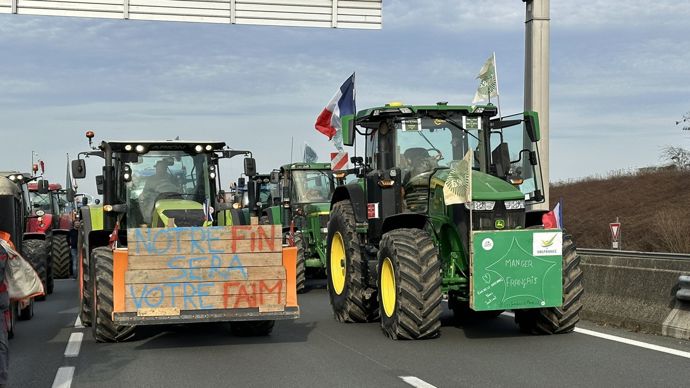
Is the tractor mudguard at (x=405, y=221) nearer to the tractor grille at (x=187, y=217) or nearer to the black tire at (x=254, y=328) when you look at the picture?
the black tire at (x=254, y=328)

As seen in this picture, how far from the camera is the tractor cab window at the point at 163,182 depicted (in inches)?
507

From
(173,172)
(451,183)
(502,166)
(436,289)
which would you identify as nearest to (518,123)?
(502,166)

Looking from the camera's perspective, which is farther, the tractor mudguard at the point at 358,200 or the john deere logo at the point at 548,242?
the tractor mudguard at the point at 358,200

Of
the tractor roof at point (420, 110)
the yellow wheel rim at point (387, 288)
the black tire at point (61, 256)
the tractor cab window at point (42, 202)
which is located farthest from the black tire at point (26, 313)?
the tractor cab window at point (42, 202)

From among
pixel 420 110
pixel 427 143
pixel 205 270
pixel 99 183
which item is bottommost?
pixel 205 270

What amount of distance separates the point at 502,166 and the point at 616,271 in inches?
78.0

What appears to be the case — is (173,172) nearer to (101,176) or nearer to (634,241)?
(101,176)

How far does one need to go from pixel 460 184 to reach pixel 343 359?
2417 millimetres

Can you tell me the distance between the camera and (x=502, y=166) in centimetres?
1191

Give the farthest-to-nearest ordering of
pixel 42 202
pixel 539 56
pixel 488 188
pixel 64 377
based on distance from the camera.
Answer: pixel 42 202, pixel 539 56, pixel 488 188, pixel 64 377

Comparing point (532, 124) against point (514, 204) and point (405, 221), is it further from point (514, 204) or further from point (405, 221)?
point (405, 221)

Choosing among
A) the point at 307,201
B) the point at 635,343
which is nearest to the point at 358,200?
the point at 635,343

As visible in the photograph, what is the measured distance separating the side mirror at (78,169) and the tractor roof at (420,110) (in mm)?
3860

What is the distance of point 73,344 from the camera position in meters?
11.2
